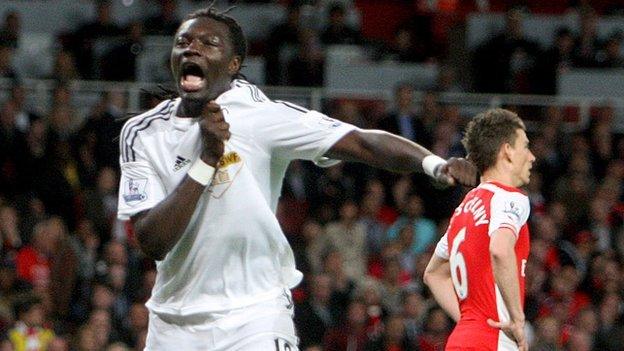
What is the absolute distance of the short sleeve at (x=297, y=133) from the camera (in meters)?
4.91

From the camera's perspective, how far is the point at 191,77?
16.0 feet

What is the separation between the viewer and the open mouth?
4855mm

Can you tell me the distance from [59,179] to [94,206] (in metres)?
0.44

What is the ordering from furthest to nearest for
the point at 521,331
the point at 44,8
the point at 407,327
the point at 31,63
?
the point at 44,8 < the point at 31,63 < the point at 407,327 < the point at 521,331

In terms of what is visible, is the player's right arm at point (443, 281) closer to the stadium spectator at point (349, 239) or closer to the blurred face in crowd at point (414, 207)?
the stadium spectator at point (349, 239)

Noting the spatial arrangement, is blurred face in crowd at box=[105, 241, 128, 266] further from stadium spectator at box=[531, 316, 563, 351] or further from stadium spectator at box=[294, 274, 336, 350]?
stadium spectator at box=[531, 316, 563, 351]

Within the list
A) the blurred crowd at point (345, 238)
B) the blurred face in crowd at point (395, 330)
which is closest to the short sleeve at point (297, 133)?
the blurred crowd at point (345, 238)

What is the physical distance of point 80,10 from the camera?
50.4 feet

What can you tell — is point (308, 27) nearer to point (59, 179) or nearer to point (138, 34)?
point (138, 34)

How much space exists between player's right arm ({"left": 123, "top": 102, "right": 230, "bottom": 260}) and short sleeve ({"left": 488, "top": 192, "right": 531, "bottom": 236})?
137 cm

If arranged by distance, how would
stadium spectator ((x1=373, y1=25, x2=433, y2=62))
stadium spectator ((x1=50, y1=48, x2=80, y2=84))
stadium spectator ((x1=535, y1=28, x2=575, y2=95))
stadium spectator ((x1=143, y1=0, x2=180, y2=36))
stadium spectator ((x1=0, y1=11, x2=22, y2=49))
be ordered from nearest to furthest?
stadium spectator ((x1=50, y1=48, x2=80, y2=84)) < stadium spectator ((x1=0, y1=11, x2=22, y2=49)) < stadium spectator ((x1=143, y1=0, x2=180, y2=36)) < stadium spectator ((x1=535, y1=28, x2=575, y2=95)) < stadium spectator ((x1=373, y1=25, x2=433, y2=62))

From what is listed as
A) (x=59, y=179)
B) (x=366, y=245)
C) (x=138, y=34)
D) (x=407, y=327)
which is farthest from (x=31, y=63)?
(x=407, y=327)

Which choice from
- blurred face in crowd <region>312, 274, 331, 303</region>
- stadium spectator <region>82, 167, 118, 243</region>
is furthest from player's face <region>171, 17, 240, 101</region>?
stadium spectator <region>82, 167, 118, 243</region>

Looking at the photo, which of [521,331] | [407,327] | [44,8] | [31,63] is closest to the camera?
[521,331]
